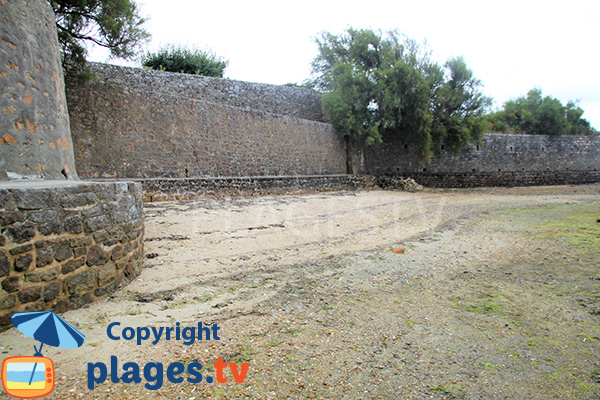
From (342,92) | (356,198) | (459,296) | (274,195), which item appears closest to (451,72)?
(342,92)

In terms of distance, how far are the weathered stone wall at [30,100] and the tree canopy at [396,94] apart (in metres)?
13.5

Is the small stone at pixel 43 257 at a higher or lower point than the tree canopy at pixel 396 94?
lower

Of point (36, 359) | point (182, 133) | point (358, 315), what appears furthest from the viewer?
point (182, 133)

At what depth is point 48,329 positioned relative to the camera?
103 inches

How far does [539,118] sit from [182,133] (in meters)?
25.5

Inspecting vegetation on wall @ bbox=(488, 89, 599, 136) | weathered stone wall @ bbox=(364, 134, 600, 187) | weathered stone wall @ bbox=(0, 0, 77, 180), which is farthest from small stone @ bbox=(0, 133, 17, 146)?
vegetation on wall @ bbox=(488, 89, 599, 136)

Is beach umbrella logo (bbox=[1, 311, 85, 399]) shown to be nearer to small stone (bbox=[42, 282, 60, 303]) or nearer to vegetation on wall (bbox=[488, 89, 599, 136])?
small stone (bbox=[42, 282, 60, 303])

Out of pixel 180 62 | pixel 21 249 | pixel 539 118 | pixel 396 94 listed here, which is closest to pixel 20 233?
pixel 21 249

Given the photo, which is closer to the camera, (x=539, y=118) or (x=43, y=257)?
(x=43, y=257)

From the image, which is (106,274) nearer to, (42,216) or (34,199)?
(42,216)

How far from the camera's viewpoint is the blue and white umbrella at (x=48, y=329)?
254 centimetres

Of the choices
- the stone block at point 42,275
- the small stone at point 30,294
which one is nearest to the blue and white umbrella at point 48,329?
the small stone at point 30,294

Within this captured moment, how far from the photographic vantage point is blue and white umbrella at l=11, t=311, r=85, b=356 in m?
2.54

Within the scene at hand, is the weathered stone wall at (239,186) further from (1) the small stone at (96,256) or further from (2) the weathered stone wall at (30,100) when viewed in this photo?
(1) the small stone at (96,256)
